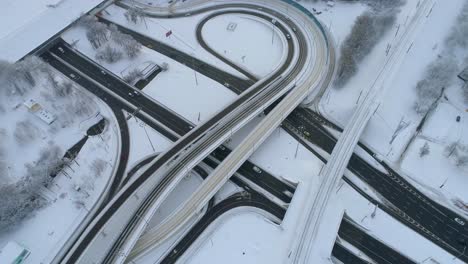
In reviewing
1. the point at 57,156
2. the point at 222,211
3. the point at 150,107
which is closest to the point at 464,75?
the point at 222,211

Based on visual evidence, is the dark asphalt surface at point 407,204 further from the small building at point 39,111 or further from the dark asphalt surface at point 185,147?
the small building at point 39,111

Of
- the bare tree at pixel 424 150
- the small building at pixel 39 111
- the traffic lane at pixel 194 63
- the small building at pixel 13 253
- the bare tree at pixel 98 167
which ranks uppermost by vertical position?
the bare tree at pixel 424 150

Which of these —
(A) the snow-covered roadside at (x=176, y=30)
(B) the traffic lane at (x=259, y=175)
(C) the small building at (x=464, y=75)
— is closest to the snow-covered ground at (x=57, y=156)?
(B) the traffic lane at (x=259, y=175)

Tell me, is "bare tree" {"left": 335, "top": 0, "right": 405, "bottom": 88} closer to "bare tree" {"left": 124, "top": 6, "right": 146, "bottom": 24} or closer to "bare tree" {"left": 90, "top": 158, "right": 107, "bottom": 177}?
"bare tree" {"left": 90, "top": 158, "right": 107, "bottom": 177}

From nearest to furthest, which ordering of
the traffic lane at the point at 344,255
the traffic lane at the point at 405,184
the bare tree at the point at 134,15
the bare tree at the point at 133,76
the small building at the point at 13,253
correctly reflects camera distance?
the small building at the point at 13,253
the traffic lane at the point at 344,255
the traffic lane at the point at 405,184
the bare tree at the point at 133,76
the bare tree at the point at 134,15

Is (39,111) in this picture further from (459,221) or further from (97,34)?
(459,221)

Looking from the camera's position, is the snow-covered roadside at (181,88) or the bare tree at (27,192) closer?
the bare tree at (27,192)

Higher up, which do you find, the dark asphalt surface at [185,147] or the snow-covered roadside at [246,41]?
the snow-covered roadside at [246,41]

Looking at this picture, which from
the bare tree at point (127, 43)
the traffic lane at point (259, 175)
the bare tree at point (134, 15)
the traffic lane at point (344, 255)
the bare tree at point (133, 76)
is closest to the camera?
the traffic lane at point (344, 255)
